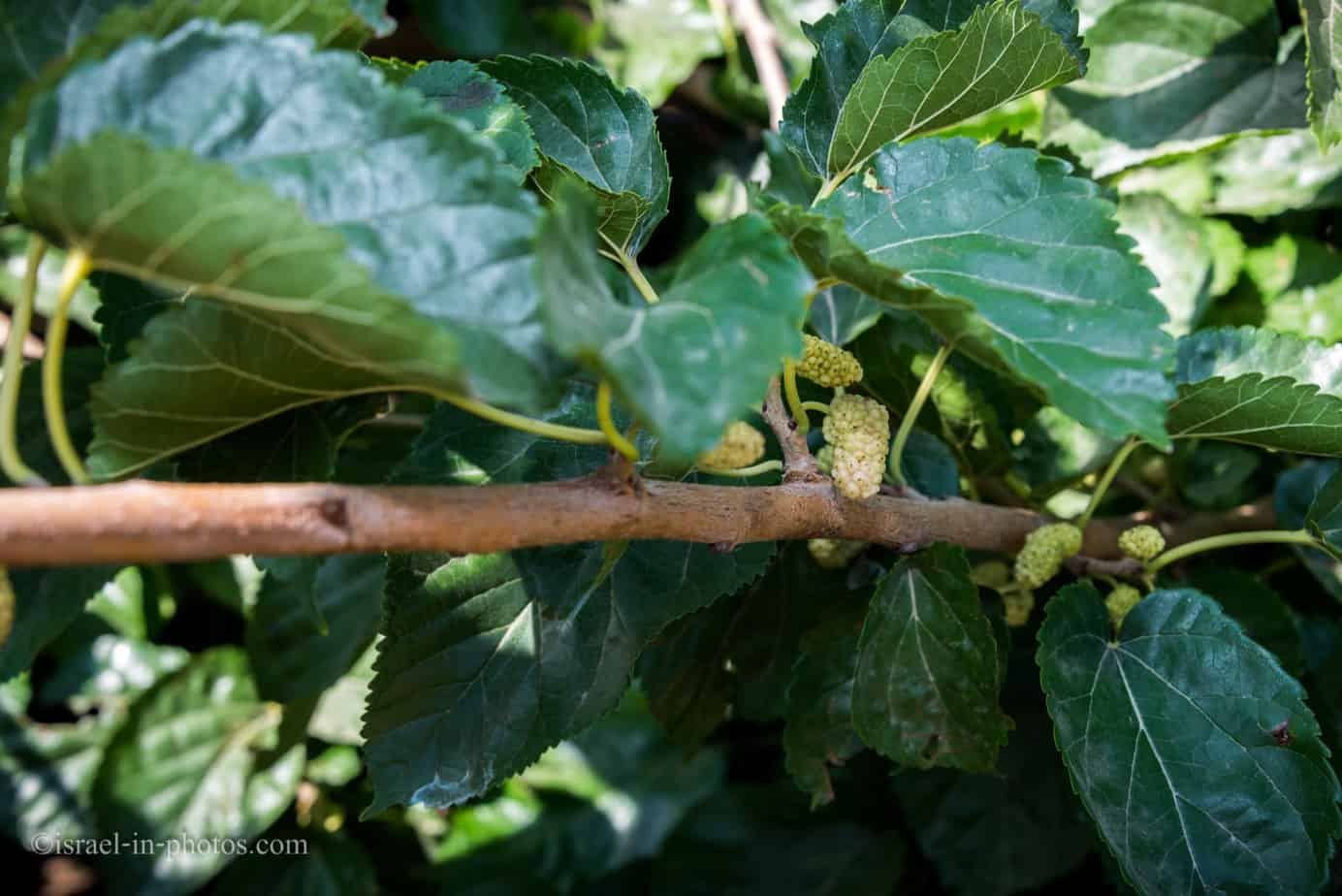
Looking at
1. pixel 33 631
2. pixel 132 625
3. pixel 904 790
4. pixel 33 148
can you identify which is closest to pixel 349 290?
pixel 33 148

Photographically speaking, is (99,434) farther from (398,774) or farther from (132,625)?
(132,625)

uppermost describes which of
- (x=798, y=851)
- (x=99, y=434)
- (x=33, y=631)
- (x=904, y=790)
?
(x=99, y=434)

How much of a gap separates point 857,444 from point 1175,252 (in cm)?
50

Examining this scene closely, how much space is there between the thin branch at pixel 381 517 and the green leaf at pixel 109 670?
88 centimetres

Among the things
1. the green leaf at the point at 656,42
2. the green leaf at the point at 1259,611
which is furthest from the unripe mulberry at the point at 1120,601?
the green leaf at the point at 656,42

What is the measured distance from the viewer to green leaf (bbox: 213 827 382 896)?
1.05m

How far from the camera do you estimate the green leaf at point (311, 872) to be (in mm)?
1054

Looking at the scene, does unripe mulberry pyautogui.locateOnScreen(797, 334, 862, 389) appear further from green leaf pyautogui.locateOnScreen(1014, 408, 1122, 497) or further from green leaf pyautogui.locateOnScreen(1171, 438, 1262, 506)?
green leaf pyautogui.locateOnScreen(1171, 438, 1262, 506)

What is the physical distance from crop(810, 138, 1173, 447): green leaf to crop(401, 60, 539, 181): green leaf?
0.14 m

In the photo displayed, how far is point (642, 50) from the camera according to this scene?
114 centimetres

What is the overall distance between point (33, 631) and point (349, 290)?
0.46 meters

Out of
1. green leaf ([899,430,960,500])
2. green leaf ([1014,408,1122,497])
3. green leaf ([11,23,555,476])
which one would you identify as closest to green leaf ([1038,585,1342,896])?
green leaf ([899,430,960,500])

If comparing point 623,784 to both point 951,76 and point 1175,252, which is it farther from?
point 951,76

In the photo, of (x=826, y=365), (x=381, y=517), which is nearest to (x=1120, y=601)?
(x=826, y=365)
